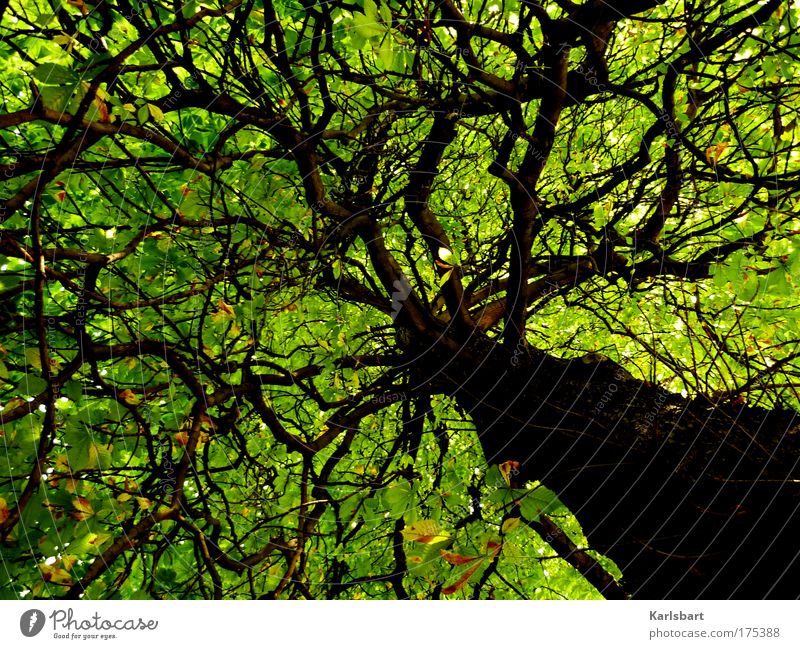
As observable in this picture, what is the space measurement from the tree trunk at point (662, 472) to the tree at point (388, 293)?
0.02 metres

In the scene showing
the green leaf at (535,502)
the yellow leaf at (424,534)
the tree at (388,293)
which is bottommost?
the yellow leaf at (424,534)

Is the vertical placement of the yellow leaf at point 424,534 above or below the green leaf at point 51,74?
below

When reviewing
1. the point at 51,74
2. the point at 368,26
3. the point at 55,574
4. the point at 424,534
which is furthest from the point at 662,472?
the point at 51,74

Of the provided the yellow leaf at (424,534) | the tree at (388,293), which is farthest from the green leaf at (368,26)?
the yellow leaf at (424,534)

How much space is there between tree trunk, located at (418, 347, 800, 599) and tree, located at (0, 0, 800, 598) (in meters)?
0.02

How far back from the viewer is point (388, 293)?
5297 millimetres

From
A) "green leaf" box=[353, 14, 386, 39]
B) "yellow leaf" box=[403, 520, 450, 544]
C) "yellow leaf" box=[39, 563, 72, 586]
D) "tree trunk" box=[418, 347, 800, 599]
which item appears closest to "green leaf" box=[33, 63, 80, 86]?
"green leaf" box=[353, 14, 386, 39]

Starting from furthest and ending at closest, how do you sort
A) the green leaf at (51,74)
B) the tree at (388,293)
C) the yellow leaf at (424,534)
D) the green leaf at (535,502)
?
the tree at (388,293), the green leaf at (535,502), the green leaf at (51,74), the yellow leaf at (424,534)

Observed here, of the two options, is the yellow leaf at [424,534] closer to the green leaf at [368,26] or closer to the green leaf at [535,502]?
the green leaf at [535,502]

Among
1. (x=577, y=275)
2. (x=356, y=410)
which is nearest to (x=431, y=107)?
(x=577, y=275)

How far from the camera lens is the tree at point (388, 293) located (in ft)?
10.9

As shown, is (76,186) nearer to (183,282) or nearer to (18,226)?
(18,226)

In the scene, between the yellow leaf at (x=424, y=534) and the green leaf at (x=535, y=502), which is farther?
the green leaf at (x=535, y=502)

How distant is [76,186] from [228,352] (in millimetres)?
1794
